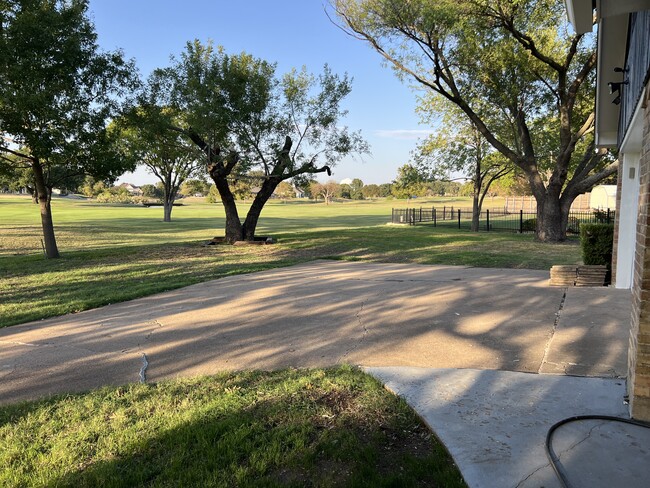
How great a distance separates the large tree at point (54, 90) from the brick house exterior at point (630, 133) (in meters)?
11.7

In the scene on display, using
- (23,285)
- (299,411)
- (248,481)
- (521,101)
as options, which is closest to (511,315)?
(299,411)

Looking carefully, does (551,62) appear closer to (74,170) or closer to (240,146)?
(240,146)

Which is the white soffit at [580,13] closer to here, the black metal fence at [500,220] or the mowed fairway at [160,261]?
the mowed fairway at [160,261]

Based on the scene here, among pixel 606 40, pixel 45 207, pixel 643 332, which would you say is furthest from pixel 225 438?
pixel 45 207

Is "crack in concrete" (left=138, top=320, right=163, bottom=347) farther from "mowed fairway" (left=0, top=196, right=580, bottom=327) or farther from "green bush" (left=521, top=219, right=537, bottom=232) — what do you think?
"green bush" (left=521, top=219, right=537, bottom=232)

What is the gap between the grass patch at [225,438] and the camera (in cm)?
255

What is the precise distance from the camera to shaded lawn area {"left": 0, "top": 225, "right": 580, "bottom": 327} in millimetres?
8195

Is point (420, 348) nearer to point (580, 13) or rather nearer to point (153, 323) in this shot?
point (580, 13)

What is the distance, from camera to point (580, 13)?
3703mm

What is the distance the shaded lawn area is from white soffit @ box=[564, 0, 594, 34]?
7.46 meters

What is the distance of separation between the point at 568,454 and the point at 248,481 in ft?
5.91

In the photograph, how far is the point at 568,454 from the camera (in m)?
2.62

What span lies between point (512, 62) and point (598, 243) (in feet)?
40.5

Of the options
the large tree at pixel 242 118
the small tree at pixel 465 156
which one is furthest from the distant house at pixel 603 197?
the large tree at pixel 242 118
